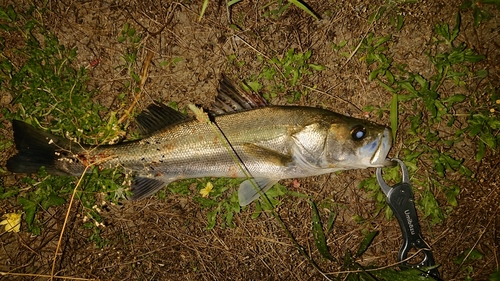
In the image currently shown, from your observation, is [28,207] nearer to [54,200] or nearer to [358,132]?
[54,200]

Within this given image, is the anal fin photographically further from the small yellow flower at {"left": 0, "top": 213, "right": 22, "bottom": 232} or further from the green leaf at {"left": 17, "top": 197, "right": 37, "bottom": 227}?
the small yellow flower at {"left": 0, "top": 213, "right": 22, "bottom": 232}

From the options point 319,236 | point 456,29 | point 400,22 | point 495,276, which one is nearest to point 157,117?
point 319,236

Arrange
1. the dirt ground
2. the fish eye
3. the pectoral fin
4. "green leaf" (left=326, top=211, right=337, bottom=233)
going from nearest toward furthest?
1. the fish eye
2. the pectoral fin
3. "green leaf" (left=326, top=211, right=337, bottom=233)
4. the dirt ground

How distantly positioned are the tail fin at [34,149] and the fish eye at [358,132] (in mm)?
3018

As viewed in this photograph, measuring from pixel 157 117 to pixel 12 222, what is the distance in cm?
212

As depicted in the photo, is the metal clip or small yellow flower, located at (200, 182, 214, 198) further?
small yellow flower, located at (200, 182, 214, 198)

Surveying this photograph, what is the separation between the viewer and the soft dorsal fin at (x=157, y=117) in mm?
3523

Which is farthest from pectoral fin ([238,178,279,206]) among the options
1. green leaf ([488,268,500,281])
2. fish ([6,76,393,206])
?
green leaf ([488,268,500,281])

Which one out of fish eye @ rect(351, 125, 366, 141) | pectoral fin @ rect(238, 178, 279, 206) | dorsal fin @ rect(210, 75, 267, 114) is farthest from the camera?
pectoral fin @ rect(238, 178, 279, 206)

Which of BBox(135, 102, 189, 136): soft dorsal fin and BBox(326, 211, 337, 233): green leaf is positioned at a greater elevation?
BBox(135, 102, 189, 136): soft dorsal fin

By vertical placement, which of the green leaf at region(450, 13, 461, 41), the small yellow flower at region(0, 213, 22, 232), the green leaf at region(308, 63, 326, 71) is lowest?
the small yellow flower at region(0, 213, 22, 232)

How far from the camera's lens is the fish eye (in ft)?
10.5

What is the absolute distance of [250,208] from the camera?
3.83 meters

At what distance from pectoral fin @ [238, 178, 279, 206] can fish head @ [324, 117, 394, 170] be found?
71 centimetres
